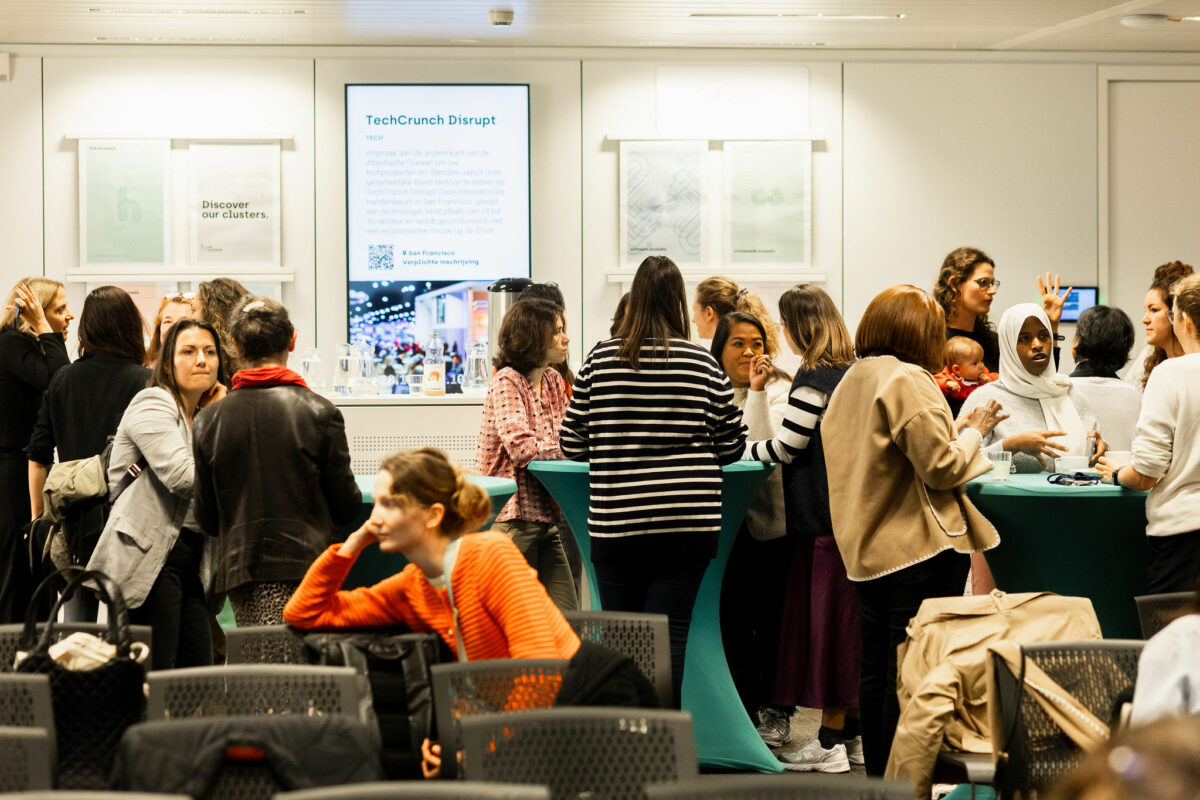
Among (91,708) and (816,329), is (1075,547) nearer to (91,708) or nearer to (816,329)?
(816,329)

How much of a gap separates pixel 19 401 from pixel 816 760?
365 centimetres

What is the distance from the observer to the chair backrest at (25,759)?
190 centimetres

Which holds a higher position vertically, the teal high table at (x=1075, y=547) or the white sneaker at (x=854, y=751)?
the teal high table at (x=1075, y=547)

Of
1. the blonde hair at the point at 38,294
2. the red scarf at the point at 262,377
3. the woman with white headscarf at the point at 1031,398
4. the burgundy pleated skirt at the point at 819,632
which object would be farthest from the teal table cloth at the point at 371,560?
the blonde hair at the point at 38,294

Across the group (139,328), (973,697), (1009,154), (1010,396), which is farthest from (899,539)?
(1009,154)

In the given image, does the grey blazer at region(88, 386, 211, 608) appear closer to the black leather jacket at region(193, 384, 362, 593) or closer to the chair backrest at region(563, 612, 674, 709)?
the black leather jacket at region(193, 384, 362, 593)

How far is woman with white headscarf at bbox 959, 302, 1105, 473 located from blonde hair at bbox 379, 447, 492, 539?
2145 millimetres

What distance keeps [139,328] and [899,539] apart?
115 inches

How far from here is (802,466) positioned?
4445 millimetres

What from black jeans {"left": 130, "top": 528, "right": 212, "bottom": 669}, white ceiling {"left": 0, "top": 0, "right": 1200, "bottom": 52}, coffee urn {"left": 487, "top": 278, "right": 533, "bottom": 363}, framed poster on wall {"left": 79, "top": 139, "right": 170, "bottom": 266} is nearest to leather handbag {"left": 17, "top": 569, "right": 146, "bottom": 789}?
black jeans {"left": 130, "top": 528, "right": 212, "bottom": 669}

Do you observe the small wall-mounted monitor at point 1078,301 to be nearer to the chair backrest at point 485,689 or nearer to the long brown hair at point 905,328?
the long brown hair at point 905,328

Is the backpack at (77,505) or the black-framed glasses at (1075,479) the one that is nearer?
the black-framed glasses at (1075,479)

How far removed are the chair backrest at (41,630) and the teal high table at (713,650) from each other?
179cm

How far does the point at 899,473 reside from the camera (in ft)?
11.7
